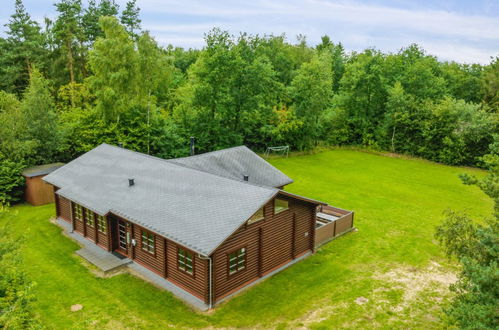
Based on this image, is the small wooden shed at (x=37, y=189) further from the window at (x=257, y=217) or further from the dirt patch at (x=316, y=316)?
the dirt patch at (x=316, y=316)

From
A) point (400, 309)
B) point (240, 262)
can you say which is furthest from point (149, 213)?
point (400, 309)

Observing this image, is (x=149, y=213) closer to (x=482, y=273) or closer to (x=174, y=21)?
(x=482, y=273)

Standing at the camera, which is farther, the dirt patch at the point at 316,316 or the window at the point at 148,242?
the window at the point at 148,242

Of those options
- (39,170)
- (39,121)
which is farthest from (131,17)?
(39,170)

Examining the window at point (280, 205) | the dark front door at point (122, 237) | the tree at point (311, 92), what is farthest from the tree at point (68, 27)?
the window at point (280, 205)

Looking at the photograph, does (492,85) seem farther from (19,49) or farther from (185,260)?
(19,49)

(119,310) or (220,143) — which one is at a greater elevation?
(220,143)

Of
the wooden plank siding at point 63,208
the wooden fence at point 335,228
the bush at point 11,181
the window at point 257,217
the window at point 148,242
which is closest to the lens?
the window at point 257,217
